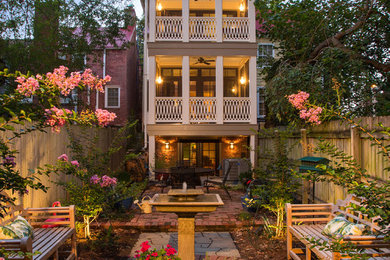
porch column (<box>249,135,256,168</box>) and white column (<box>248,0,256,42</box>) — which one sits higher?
white column (<box>248,0,256,42</box>)

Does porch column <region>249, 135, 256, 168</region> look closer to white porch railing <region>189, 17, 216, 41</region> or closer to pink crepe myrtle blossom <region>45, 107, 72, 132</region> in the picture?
white porch railing <region>189, 17, 216, 41</region>

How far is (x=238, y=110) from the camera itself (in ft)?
38.1

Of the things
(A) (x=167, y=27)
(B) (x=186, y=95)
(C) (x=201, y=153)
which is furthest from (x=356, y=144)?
(C) (x=201, y=153)

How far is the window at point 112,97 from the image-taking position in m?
18.1

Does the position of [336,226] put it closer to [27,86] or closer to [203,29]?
[27,86]

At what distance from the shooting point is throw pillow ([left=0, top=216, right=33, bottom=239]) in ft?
10.2

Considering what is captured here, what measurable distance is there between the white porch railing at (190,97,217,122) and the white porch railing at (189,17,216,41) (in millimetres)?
2278

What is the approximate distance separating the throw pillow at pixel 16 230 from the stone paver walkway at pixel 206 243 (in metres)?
1.72

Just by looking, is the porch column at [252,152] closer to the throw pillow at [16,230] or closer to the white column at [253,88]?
the white column at [253,88]

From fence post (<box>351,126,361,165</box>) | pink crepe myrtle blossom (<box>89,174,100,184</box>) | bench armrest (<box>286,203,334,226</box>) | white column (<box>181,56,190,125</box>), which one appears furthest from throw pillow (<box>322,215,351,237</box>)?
white column (<box>181,56,190,125</box>)

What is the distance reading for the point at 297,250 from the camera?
4.24 m

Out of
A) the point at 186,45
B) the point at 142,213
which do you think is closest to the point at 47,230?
the point at 142,213

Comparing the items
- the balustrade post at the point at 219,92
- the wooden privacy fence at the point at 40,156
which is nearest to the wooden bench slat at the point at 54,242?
the wooden privacy fence at the point at 40,156

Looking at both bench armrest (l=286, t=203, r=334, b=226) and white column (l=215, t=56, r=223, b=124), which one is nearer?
bench armrest (l=286, t=203, r=334, b=226)
